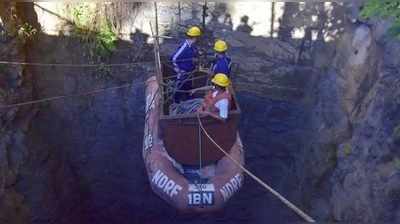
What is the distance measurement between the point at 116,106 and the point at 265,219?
4.64 meters

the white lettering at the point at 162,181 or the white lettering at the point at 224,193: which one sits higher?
the white lettering at the point at 162,181

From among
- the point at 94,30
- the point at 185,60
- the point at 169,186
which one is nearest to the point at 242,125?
the point at 185,60

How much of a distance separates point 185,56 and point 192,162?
6.46 ft

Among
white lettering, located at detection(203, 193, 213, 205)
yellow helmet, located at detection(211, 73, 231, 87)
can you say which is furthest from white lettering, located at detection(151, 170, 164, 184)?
yellow helmet, located at detection(211, 73, 231, 87)

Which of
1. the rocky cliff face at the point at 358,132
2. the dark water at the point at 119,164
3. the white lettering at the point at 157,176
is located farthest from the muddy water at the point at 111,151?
the white lettering at the point at 157,176

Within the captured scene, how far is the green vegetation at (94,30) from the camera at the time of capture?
11.3 m

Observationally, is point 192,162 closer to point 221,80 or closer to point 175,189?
point 175,189

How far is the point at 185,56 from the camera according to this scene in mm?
9078

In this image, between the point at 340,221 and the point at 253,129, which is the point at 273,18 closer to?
the point at 253,129

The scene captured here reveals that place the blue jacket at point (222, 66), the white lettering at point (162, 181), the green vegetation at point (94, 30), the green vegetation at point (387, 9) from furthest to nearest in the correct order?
the green vegetation at point (94, 30) < the blue jacket at point (222, 66) < the white lettering at point (162, 181) < the green vegetation at point (387, 9)

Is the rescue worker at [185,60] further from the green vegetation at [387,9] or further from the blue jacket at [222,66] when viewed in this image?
the green vegetation at [387,9]

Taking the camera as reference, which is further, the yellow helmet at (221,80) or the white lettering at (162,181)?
the white lettering at (162,181)

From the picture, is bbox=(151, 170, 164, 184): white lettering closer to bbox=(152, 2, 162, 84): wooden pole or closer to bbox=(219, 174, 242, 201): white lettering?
bbox=(219, 174, 242, 201): white lettering

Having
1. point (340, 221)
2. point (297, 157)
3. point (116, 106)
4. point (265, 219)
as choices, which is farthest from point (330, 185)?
point (116, 106)
